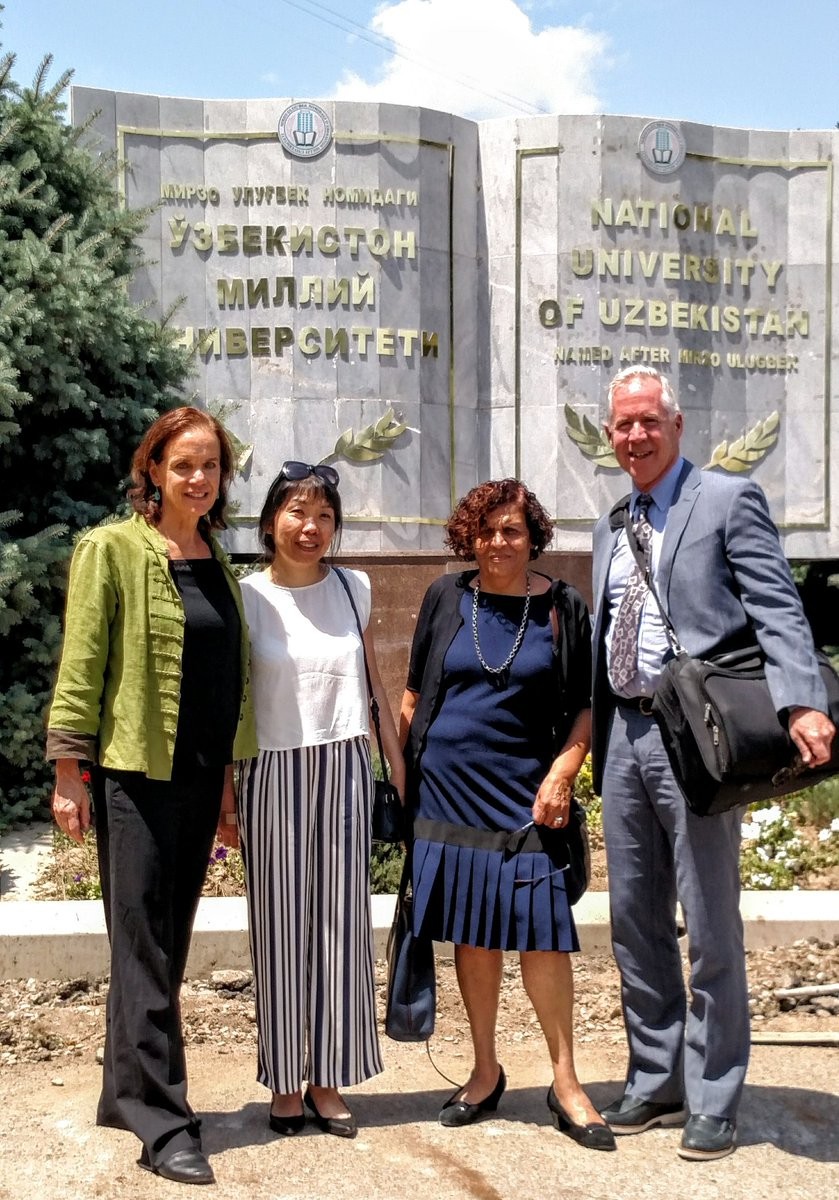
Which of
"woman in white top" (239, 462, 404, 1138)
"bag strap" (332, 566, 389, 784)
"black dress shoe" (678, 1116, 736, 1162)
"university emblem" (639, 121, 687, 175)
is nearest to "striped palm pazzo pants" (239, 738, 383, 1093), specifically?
"woman in white top" (239, 462, 404, 1138)

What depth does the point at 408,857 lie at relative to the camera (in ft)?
11.9

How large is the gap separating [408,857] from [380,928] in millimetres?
1332

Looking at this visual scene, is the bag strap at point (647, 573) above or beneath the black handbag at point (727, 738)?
above

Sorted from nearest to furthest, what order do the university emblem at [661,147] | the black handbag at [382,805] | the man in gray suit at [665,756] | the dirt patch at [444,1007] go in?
→ the man in gray suit at [665,756], the black handbag at [382,805], the dirt patch at [444,1007], the university emblem at [661,147]

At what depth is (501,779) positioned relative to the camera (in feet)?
11.5

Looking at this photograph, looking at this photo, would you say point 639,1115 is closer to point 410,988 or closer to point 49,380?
point 410,988

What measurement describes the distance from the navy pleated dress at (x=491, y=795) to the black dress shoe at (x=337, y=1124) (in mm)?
517

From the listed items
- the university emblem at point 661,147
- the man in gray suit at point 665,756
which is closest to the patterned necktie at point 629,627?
the man in gray suit at point 665,756

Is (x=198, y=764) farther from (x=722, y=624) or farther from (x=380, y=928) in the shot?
(x=380, y=928)

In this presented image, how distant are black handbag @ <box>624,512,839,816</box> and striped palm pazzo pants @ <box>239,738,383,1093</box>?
855 mm

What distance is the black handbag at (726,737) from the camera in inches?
123

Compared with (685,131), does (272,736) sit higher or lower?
lower

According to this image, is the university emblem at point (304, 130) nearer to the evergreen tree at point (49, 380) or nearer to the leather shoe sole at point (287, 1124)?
the evergreen tree at point (49, 380)

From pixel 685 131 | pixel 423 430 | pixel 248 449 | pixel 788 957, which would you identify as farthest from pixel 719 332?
pixel 788 957
